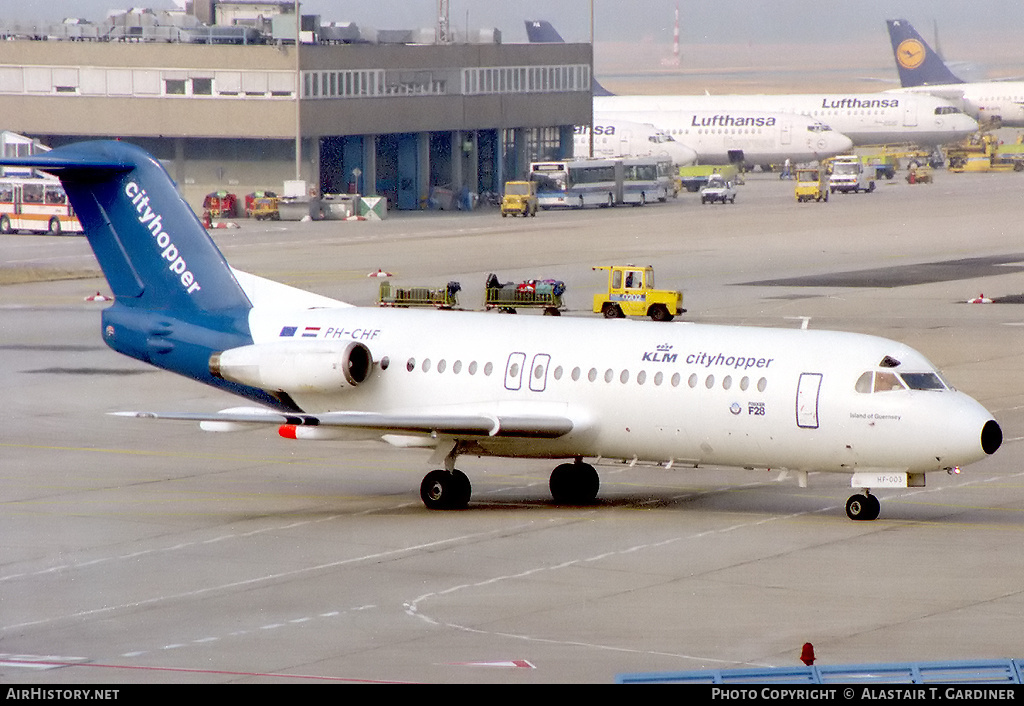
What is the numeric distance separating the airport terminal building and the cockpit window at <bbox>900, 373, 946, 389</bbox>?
292 ft

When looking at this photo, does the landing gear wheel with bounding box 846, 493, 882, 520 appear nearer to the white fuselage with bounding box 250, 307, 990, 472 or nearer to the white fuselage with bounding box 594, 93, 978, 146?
the white fuselage with bounding box 250, 307, 990, 472

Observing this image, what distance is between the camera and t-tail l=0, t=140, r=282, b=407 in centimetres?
3444

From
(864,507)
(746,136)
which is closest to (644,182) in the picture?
(746,136)

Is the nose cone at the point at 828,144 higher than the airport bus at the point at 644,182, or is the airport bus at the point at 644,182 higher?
the nose cone at the point at 828,144

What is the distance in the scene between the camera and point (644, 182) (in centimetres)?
13600

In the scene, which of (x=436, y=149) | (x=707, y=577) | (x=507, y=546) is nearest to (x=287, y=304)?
(x=507, y=546)

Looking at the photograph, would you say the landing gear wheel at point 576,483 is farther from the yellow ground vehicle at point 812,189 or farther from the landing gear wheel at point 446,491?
the yellow ground vehicle at point 812,189

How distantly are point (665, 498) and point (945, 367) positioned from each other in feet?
67.2

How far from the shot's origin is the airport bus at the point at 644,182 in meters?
135

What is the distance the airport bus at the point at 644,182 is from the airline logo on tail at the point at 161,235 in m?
101

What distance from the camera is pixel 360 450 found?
131 feet

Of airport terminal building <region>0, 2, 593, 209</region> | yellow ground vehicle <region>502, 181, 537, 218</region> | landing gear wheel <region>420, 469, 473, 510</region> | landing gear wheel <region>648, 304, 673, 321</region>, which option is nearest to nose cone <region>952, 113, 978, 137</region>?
airport terminal building <region>0, 2, 593, 209</region>

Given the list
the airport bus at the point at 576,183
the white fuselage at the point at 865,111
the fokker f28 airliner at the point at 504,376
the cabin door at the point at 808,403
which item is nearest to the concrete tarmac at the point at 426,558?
the fokker f28 airliner at the point at 504,376

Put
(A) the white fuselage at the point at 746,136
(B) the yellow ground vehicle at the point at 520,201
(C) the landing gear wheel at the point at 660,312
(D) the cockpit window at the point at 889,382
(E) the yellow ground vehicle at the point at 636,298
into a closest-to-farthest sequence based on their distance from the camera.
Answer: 1. (D) the cockpit window at the point at 889,382
2. (C) the landing gear wheel at the point at 660,312
3. (E) the yellow ground vehicle at the point at 636,298
4. (B) the yellow ground vehicle at the point at 520,201
5. (A) the white fuselage at the point at 746,136
